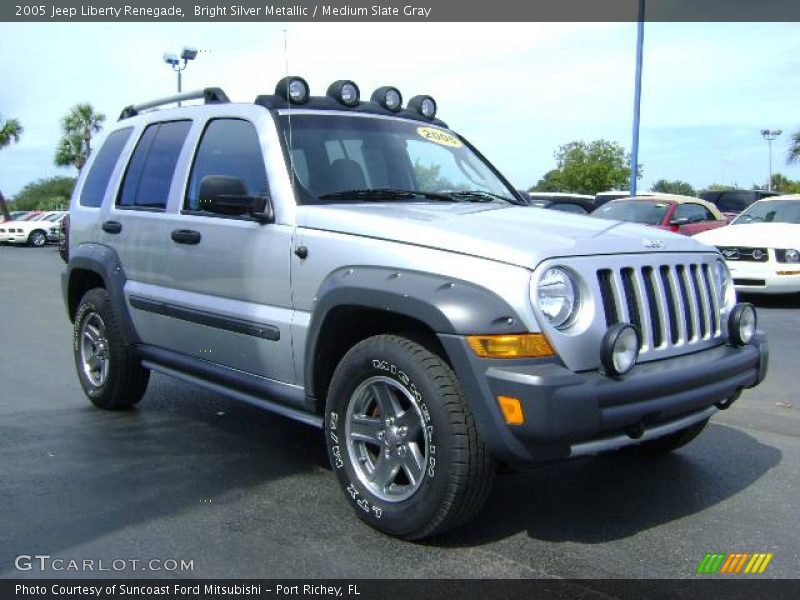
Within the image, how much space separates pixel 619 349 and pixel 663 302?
0.52 meters

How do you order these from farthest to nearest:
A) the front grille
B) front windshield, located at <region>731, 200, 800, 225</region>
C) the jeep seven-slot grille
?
front windshield, located at <region>731, 200, 800, 225</region>, the front grille, the jeep seven-slot grille

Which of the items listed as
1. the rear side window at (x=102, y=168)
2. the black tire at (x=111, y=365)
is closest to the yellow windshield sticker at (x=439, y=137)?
the rear side window at (x=102, y=168)

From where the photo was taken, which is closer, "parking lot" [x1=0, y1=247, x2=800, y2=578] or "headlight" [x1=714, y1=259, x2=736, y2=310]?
"parking lot" [x1=0, y1=247, x2=800, y2=578]

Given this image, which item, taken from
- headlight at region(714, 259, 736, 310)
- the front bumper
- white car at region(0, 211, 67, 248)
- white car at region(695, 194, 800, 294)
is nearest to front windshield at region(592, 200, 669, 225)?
white car at region(695, 194, 800, 294)

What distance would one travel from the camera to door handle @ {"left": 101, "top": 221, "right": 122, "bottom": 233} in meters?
5.36

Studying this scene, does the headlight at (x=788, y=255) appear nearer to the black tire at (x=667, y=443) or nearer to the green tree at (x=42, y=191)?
the black tire at (x=667, y=443)

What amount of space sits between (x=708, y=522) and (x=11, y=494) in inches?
130

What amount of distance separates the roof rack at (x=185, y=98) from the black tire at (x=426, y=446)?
2036mm

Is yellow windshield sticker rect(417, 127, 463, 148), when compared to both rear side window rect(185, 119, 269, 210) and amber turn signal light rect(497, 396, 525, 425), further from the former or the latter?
amber turn signal light rect(497, 396, 525, 425)

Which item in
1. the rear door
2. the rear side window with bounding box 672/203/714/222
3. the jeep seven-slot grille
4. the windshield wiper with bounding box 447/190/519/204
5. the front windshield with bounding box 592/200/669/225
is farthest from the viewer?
the rear side window with bounding box 672/203/714/222

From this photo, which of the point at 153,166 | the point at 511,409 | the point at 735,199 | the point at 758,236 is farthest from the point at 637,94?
the point at 511,409

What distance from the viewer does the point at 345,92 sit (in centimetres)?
477

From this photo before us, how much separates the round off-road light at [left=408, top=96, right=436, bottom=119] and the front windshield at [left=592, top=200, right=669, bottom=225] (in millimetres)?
8492
